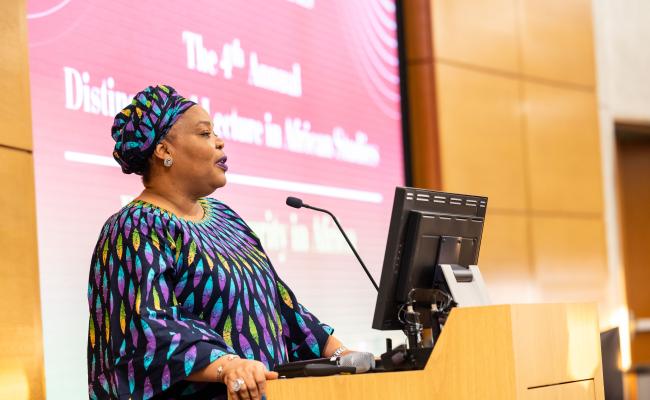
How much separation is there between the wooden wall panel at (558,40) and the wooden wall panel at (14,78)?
156 inches

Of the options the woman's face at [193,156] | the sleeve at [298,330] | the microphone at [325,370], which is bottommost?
the microphone at [325,370]

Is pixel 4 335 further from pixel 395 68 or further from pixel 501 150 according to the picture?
pixel 501 150

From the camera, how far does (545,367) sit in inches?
86.5

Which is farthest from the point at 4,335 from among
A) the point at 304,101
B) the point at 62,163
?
the point at 304,101

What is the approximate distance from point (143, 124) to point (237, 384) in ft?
2.52

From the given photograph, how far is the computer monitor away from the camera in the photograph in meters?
2.36

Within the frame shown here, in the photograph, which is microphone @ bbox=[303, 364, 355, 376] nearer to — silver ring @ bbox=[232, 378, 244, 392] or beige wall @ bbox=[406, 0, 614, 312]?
silver ring @ bbox=[232, 378, 244, 392]

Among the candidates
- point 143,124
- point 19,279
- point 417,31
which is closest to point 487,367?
point 143,124

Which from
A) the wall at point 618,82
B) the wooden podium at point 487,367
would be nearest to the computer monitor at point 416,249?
the wooden podium at point 487,367

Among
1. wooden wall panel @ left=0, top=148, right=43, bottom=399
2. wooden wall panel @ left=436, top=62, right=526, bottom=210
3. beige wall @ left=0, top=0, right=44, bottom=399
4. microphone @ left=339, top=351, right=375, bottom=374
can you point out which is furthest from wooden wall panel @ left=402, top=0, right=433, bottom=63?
microphone @ left=339, top=351, right=375, bottom=374

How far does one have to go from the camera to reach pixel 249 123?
14.2 ft

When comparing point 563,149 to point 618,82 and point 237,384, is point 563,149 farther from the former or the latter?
point 237,384

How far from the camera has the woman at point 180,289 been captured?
7.43 feet

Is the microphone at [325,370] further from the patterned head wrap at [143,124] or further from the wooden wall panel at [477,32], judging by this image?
the wooden wall panel at [477,32]
